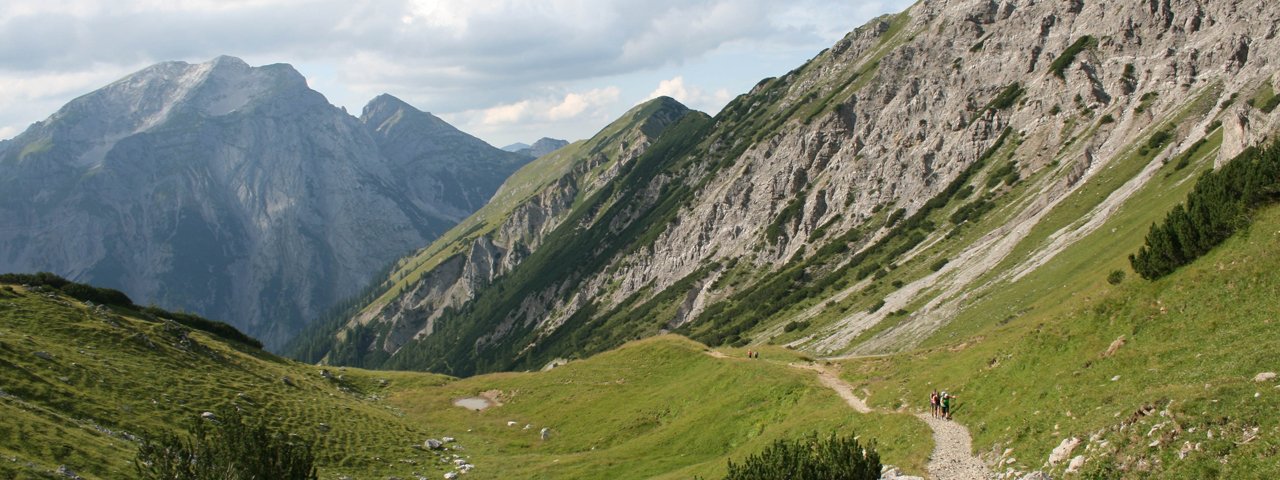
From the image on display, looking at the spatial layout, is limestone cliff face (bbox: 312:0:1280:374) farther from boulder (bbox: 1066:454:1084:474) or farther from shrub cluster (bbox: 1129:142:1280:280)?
boulder (bbox: 1066:454:1084:474)

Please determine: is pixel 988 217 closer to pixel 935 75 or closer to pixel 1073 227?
pixel 1073 227

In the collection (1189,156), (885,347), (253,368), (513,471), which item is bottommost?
(885,347)

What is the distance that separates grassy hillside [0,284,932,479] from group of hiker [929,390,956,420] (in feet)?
5.34

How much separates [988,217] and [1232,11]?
54.8 m

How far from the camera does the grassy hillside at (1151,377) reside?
21.8 m

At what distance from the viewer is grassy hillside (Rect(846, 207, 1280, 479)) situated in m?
21.8

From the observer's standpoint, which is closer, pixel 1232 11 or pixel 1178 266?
pixel 1178 266

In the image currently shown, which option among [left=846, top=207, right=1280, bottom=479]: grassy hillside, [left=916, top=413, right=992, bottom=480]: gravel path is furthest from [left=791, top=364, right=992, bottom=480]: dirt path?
[left=846, top=207, right=1280, bottom=479]: grassy hillside

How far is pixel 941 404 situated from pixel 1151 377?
34.7 ft

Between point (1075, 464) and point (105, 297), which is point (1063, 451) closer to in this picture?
point (1075, 464)

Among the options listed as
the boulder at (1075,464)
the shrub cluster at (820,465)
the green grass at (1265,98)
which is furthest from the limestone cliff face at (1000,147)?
the shrub cluster at (820,465)

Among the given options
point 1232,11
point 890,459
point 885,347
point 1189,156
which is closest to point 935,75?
point 1232,11

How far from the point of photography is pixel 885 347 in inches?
3642

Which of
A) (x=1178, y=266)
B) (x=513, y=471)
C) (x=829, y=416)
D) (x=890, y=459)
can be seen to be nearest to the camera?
(x=890, y=459)
